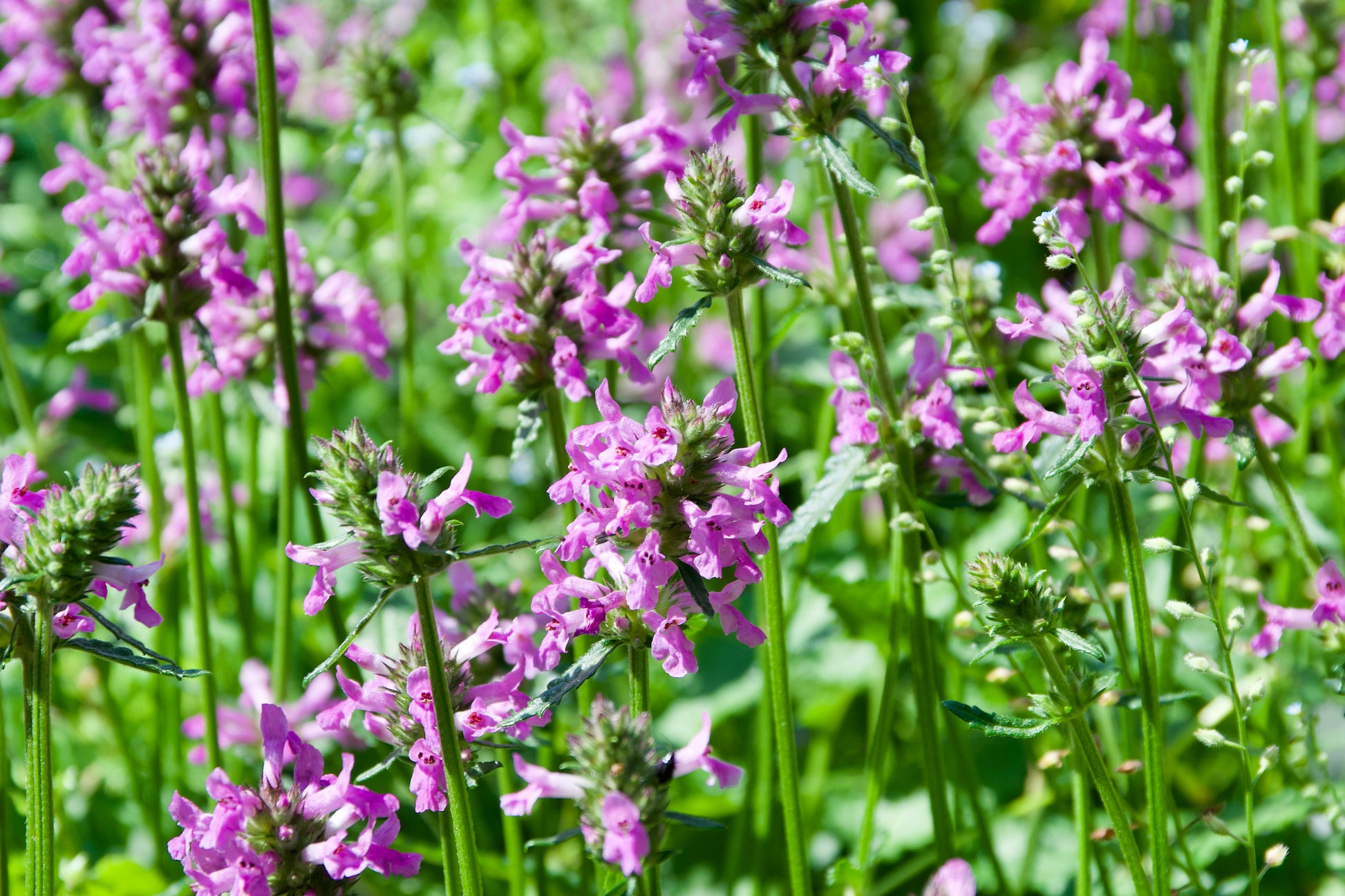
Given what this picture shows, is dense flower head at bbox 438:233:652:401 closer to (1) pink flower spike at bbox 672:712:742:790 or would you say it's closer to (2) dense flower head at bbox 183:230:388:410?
(1) pink flower spike at bbox 672:712:742:790

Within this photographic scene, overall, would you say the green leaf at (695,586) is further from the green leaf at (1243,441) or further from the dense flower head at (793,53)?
the green leaf at (1243,441)

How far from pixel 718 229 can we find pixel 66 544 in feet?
3.11

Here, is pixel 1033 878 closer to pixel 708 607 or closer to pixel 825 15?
pixel 708 607

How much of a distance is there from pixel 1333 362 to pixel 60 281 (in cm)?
319

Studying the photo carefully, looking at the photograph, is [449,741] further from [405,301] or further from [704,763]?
[405,301]

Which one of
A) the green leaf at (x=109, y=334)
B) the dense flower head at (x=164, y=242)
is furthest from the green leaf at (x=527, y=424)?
the green leaf at (x=109, y=334)

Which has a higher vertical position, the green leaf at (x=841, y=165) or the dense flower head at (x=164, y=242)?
the dense flower head at (x=164, y=242)

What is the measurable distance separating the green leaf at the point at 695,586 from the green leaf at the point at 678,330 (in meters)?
0.26

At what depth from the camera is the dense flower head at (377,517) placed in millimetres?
1440

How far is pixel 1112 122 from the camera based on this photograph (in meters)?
2.33

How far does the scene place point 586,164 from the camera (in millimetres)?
2381

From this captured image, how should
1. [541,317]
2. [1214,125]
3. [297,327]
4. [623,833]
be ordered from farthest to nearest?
1. [297,327]
2. [1214,125]
3. [541,317]
4. [623,833]

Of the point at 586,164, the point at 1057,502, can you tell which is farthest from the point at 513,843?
the point at 586,164

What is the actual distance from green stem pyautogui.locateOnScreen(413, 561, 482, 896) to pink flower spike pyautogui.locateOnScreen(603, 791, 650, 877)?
267 mm
